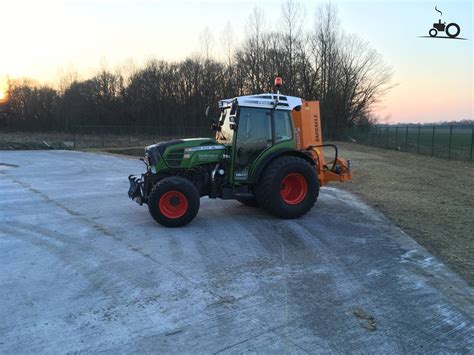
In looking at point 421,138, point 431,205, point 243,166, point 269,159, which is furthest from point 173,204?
point 421,138

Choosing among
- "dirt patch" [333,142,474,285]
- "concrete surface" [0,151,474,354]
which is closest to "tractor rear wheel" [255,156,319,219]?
"concrete surface" [0,151,474,354]

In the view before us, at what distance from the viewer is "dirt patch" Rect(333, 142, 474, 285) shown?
6.50m

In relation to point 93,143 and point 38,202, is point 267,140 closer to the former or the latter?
point 38,202

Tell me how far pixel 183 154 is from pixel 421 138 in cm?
3236

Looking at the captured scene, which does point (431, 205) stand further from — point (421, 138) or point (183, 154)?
point (421, 138)

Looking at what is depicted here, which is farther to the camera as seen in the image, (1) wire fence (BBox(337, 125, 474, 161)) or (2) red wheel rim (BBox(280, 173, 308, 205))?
(1) wire fence (BBox(337, 125, 474, 161))

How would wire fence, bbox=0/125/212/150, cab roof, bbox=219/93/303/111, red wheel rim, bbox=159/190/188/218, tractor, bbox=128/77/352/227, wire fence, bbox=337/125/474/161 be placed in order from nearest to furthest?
red wheel rim, bbox=159/190/188/218 → tractor, bbox=128/77/352/227 → cab roof, bbox=219/93/303/111 → wire fence, bbox=337/125/474/161 → wire fence, bbox=0/125/212/150

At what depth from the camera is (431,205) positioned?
9.88 meters

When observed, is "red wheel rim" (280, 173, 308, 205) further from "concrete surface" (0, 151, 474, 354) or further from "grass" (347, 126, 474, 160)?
"grass" (347, 126, 474, 160)

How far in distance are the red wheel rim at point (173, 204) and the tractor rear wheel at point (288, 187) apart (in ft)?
4.98

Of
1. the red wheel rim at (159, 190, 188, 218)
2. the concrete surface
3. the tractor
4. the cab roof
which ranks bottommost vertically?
the concrete surface

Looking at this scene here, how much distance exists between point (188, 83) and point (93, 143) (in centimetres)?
2642

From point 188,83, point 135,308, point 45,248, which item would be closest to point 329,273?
point 135,308

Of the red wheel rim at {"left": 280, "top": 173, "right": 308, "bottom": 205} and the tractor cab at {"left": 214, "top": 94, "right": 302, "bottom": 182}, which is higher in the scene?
the tractor cab at {"left": 214, "top": 94, "right": 302, "bottom": 182}
